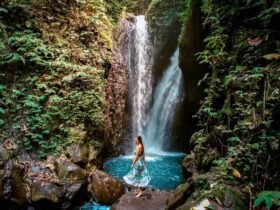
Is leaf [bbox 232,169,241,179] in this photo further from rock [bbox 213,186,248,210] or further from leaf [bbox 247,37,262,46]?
leaf [bbox 247,37,262,46]

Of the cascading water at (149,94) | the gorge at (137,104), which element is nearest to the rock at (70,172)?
the gorge at (137,104)

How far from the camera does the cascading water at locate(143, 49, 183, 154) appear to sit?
1321 cm

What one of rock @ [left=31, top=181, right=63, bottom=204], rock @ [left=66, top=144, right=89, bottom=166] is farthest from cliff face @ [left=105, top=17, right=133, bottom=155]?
rock @ [left=31, top=181, right=63, bottom=204]

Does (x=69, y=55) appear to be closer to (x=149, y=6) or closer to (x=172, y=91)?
(x=172, y=91)

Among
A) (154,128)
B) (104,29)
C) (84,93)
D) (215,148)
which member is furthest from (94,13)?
(215,148)

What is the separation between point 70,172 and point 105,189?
3.24ft

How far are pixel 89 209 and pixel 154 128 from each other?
6.80 meters

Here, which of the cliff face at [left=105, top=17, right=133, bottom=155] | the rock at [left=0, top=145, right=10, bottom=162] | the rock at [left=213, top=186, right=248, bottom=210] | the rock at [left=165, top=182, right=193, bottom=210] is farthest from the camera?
the cliff face at [left=105, top=17, right=133, bottom=155]

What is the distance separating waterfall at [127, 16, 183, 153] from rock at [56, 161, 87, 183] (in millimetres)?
5502

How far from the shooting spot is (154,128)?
44.6ft

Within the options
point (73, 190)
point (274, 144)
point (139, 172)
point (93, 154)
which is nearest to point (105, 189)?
point (73, 190)

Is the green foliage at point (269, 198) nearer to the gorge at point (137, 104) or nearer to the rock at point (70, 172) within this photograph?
the gorge at point (137, 104)

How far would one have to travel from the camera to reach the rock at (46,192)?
6866mm

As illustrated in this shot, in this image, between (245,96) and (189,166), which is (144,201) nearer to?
(189,166)
